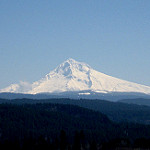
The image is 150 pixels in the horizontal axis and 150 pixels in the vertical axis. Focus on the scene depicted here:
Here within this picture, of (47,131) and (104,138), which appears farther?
(47,131)

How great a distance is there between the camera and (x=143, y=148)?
149 meters

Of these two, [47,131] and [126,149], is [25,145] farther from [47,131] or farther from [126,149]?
[47,131]

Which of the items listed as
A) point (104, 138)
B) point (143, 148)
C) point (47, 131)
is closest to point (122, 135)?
point (104, 138)

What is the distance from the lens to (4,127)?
194 m

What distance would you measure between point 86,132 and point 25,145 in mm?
51063

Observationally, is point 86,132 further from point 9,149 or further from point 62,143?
point 9,149

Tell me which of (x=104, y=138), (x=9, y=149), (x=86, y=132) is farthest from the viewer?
(x=86, y=132)

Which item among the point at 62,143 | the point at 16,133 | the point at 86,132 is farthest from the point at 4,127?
the point at 62,143

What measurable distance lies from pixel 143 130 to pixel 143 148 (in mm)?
50842

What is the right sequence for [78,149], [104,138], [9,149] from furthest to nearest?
[104,138], [78,149], [9,149]

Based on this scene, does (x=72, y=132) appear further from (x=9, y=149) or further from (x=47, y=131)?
(x=9, y=149)

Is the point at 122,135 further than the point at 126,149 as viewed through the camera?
Yes

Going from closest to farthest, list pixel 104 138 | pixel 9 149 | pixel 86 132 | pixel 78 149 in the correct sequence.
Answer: pixel 9 149 → pixel 78 149 → pixel 104 138 → pixel 86 132

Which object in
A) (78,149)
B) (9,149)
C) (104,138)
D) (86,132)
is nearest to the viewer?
(9,149)
